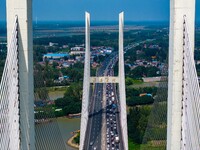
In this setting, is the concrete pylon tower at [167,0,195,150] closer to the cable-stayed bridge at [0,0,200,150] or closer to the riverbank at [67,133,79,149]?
the cable-stayed bridge at [0,0,200,150]

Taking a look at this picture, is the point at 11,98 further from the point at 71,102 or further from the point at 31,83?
the point at 71,102

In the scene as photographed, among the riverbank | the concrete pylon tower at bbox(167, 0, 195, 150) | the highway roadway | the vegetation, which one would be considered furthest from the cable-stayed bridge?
the vegetation

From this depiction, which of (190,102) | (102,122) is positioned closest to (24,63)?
(190,102)

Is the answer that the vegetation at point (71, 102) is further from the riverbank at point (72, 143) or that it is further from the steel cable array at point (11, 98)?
the steel cable array at point (11, 98)

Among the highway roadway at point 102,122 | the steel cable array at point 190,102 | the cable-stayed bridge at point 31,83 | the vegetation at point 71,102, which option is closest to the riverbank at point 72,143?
the highway roadway at point 102,122

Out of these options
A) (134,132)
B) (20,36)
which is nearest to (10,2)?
(20,36)

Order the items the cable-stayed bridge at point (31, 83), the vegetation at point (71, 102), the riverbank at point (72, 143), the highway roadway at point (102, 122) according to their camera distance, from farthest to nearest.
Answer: the vegetation at point (71, 102) → the riverbank at point (72, 143) → the highway roadway at point (102, 122) → the cable-stayed bridge at point (31, 83)
